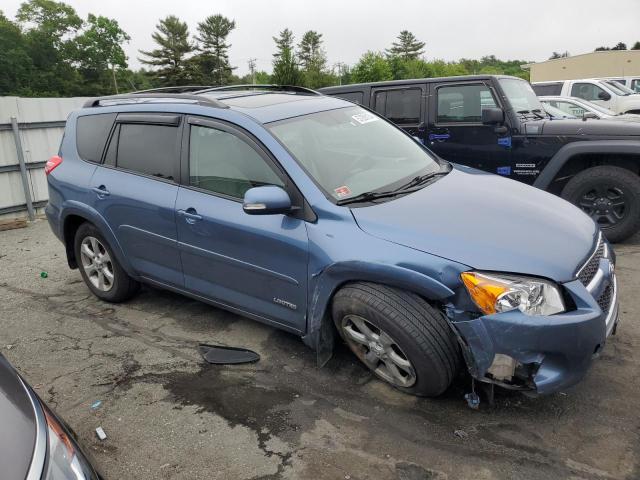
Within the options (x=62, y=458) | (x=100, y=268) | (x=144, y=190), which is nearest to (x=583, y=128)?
(x=144, y=190)

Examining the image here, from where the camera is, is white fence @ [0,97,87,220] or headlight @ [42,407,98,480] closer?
headlight @ [42,407,98,480]

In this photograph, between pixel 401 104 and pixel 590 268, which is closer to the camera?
pixel 590 268

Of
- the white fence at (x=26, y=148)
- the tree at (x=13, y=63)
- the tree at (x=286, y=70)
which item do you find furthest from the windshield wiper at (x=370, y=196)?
the tree at (x=13, y=63)

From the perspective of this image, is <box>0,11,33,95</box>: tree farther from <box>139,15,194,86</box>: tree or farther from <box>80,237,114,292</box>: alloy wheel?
<box>80,237,114,292</box>: alloy wheel

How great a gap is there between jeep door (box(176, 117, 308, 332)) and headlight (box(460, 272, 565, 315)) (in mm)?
995

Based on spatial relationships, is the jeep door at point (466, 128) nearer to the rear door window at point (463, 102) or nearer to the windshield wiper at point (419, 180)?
the rear door window at point (463, 102)

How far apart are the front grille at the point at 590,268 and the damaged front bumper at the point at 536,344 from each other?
0.26 ft

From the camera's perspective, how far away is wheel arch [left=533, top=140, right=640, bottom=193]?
5.48 m

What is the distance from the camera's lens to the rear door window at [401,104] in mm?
6707

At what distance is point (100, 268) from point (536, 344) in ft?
12.0

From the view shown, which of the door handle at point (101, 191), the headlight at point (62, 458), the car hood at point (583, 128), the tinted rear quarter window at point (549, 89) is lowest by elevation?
the headlight at point (62, 458)

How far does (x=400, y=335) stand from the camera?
2822 millimetres

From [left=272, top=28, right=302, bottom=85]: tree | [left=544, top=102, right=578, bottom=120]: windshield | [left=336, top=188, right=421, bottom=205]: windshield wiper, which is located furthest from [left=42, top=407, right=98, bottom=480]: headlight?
[left=272, top=28, right=302, bottom=85]: tree

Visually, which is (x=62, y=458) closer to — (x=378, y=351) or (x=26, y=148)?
(x=378, y=351)
